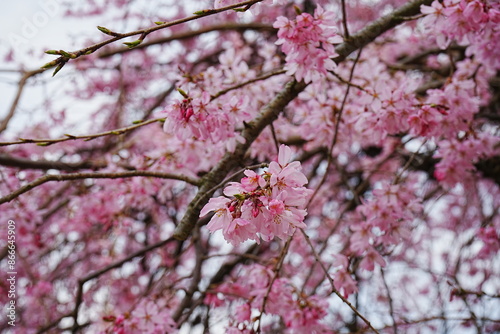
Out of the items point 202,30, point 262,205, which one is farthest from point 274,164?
point 202,30

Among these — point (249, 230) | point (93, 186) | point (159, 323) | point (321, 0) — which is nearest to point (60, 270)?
point (93, 186)

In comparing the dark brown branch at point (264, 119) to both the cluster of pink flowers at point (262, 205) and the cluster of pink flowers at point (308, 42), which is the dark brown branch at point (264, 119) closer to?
the cluster of pink flowers at point (308, 42)

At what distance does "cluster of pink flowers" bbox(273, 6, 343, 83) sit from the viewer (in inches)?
63.1

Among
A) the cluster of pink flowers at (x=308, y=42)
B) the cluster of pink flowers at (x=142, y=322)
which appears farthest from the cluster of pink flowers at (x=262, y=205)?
the cluster of pink flowers at (x=142, y=322)

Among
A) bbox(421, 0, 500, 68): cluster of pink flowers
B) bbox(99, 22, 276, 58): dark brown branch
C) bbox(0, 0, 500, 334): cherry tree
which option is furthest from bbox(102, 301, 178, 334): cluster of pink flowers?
bbox(99, 22, 276, 58): dark brown branch

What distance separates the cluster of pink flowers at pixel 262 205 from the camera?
1.09 metres

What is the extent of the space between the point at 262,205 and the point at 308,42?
84 cm

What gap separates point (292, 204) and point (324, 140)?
131 cm

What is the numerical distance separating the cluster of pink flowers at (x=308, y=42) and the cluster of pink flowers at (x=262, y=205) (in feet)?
2.28

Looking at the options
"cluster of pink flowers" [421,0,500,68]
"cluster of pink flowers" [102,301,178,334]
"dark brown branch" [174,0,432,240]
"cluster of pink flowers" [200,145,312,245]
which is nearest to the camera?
"cluster of pink flowers" [200,145,312,245]

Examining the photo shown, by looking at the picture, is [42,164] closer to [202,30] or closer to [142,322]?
[142,322]

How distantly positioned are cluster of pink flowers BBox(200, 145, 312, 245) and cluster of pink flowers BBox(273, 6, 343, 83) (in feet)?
2.28

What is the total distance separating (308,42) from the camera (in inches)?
64.9

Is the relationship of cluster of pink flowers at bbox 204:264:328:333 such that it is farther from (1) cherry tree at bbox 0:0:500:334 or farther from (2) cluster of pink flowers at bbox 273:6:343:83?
(2) cluster of pink flowers at bbox 273:6:343:83
